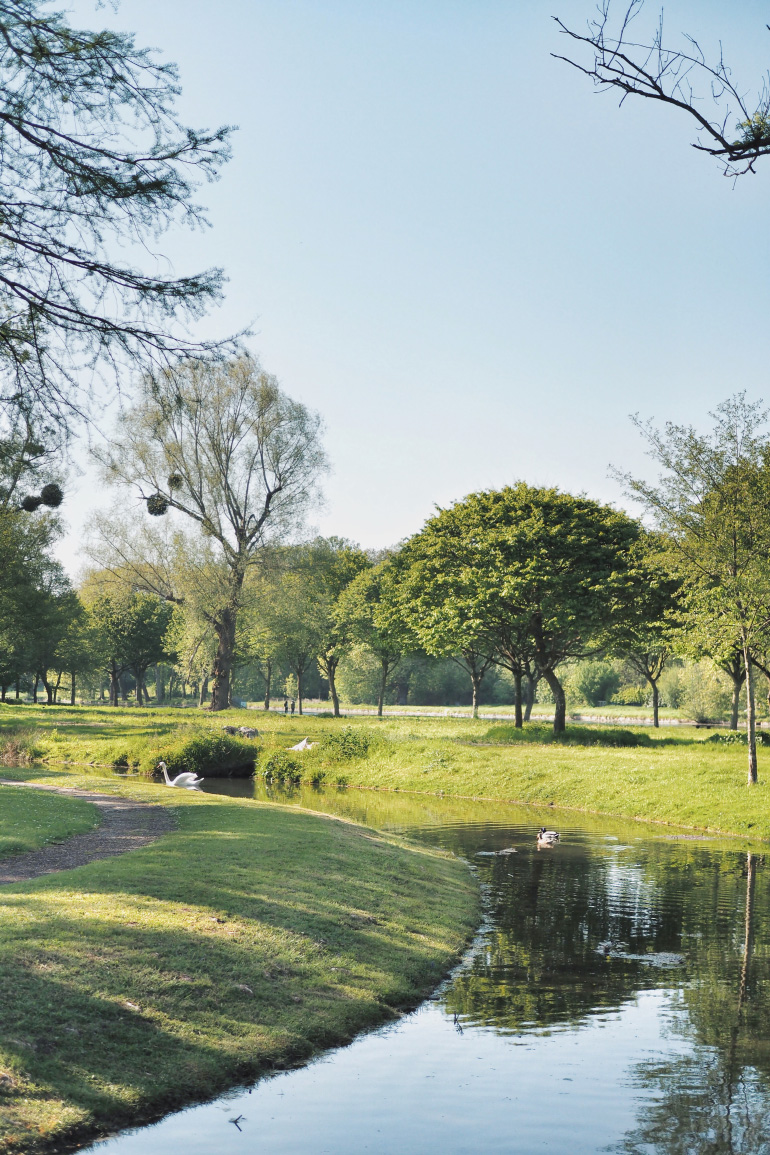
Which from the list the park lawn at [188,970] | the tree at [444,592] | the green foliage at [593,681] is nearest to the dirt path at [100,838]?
the park lawn at [188,970]

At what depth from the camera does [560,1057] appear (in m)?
8.73

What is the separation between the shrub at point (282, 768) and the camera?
35.6 metres

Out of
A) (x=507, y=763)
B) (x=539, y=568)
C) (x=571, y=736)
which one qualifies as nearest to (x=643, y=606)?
(x=539, y=568)

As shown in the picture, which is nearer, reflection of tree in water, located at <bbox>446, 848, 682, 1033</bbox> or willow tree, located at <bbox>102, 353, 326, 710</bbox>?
reflection of tree in water, located at <bbox>446, 848, 682, 1033</bbox>

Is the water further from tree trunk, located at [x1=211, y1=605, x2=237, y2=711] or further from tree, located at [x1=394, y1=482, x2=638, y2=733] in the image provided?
tree trunk, located at [x1=211, y1=605, x2=237, y2=711]

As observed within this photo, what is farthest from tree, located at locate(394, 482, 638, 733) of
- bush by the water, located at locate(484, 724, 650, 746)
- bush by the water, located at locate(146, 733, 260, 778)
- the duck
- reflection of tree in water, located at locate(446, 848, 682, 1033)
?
reflection of tree in water, located at locate(446, 848, 682, 1033)

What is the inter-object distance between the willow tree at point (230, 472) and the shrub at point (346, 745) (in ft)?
46.0

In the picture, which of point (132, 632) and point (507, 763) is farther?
point (132, 632)

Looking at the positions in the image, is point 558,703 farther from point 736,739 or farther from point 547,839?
point 547,839

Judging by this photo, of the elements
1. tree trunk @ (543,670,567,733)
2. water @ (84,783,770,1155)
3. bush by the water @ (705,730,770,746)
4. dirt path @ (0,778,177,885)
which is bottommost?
water @ (84,783,770,1155)

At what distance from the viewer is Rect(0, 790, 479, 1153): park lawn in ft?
22.6

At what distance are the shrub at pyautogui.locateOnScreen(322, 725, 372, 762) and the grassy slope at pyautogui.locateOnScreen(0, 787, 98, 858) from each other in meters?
18.2

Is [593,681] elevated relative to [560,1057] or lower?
elevated

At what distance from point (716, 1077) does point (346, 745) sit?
31386 mm
